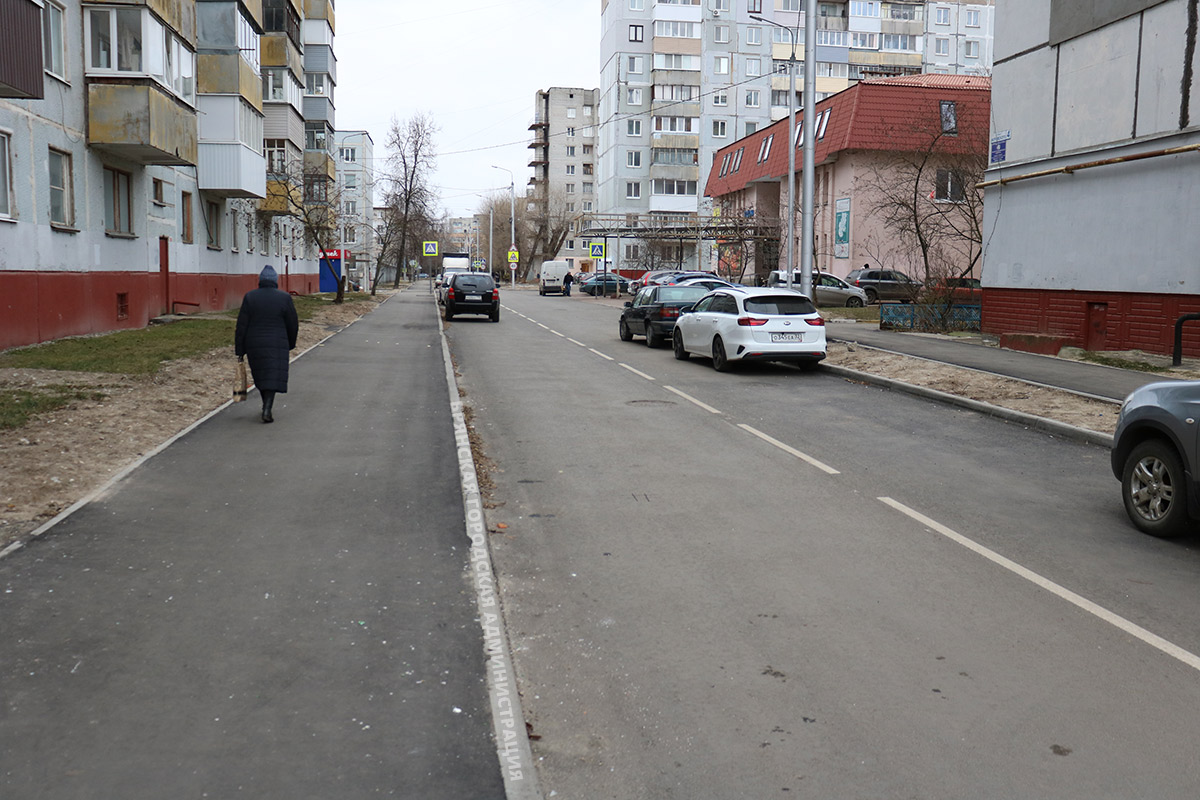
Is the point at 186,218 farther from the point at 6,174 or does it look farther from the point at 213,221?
the point at 6,174

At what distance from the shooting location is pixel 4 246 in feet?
57.2

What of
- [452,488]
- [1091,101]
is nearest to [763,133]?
[1091,101]

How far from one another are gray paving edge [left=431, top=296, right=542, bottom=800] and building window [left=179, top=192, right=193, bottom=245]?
2408 cm

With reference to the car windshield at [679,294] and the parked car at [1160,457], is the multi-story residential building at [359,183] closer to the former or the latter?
the car windshield at [679,294]

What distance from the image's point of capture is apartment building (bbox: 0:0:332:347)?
709 inches

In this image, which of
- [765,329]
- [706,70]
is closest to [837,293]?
[765,329]

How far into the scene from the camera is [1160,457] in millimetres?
7023

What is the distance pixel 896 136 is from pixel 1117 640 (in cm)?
4036

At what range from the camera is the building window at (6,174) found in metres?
17.8

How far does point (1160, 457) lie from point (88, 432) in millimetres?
9134

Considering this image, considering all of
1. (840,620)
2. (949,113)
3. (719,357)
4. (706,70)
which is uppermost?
(706,70)

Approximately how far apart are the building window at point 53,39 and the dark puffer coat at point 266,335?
38.3 ft

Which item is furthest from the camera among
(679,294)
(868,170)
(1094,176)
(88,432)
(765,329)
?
(868,170)

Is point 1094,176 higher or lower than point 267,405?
higher
